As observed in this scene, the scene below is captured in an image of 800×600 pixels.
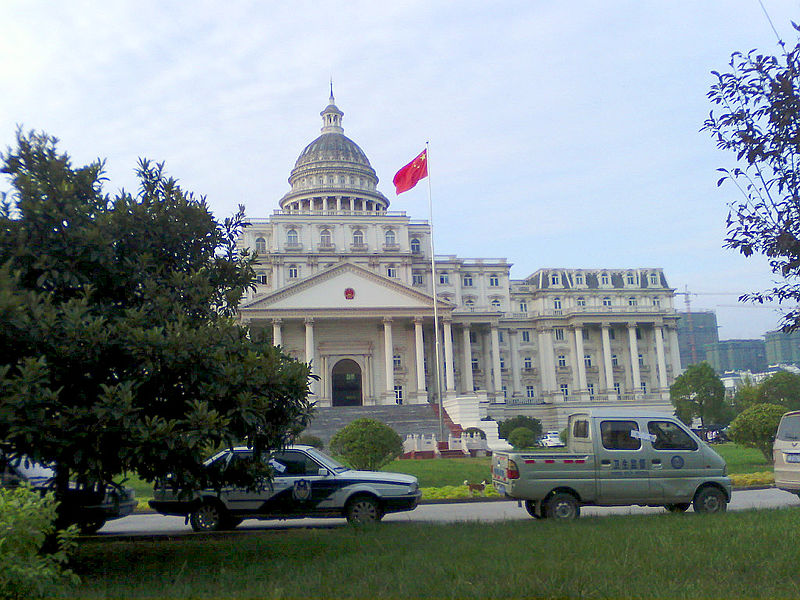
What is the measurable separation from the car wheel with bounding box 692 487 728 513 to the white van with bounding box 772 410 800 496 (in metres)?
2.26

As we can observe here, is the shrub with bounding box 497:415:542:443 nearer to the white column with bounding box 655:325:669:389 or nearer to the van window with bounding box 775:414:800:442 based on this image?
the white column with bounding box 655:325:669:389

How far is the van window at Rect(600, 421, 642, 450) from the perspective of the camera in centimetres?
1365

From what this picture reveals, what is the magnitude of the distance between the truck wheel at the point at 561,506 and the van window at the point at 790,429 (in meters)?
5.46

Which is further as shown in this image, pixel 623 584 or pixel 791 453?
pixel 791 453

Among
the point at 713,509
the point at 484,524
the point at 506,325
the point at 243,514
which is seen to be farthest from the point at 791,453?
the point at 506,325

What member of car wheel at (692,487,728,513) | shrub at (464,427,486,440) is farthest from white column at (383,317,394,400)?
car wheel at (692,487,728,513)

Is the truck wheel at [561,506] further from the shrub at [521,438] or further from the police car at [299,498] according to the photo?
the shrub at [521,438]

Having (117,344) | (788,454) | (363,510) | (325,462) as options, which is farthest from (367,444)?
(117,344)

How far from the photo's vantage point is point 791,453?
49.5 feet

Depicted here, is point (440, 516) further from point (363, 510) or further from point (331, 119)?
point (331, 119)

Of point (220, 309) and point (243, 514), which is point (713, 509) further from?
point (220, 309)

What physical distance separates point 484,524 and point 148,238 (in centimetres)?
694

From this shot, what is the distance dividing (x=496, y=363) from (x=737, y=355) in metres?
115

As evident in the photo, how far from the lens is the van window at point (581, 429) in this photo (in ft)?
45.8
